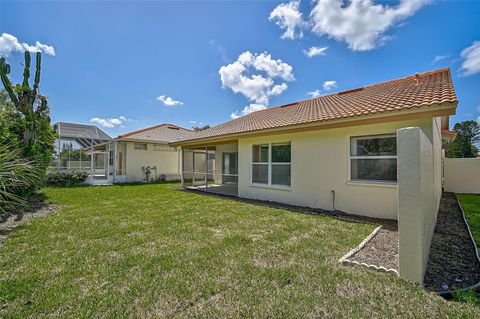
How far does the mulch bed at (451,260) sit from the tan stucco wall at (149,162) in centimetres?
1865

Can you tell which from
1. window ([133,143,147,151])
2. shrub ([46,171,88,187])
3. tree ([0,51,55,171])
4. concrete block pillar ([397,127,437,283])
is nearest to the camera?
concrete block pillar ([397,127,437,283])

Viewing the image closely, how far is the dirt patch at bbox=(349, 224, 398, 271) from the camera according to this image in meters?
3.62

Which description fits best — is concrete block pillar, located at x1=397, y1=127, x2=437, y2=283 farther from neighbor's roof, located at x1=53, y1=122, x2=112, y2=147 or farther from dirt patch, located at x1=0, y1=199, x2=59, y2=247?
neighbor's roof, located at x1=53, y1=122, x2=112, y2=147

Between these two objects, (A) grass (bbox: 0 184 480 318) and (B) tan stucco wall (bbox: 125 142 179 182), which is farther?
(B) tan stucco wall (bbox: 125 142 179 182)

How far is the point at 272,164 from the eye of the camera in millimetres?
9492

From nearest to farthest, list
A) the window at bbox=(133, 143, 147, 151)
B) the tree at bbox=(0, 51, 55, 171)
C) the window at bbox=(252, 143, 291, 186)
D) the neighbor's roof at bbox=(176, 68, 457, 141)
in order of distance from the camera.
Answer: the neighbor's roof at bbox=(176, 68, 457, 141) → the window at bbox=(252, 143, 291, 186) → the tree at bbox=(0, 51, 55, 171) → the window at bbox=(133, 143, 147, 151)

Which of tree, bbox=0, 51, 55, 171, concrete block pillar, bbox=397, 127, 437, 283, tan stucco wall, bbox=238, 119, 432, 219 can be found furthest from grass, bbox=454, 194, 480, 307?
tree, bbox=0, 51, 55, 171

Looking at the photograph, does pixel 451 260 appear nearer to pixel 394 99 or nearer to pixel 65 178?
pixel 394 99

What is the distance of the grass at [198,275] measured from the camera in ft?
8.08

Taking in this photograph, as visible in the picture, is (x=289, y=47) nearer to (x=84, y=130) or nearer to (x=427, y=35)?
(x=427, y=35)

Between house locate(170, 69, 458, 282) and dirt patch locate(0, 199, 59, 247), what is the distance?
7.49 m

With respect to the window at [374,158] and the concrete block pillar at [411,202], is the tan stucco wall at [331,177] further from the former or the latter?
the concrete block pillar at [411,202]

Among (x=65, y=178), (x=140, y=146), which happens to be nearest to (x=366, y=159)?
(x=140, y=146)

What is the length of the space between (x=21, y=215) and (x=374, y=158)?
452 inches
